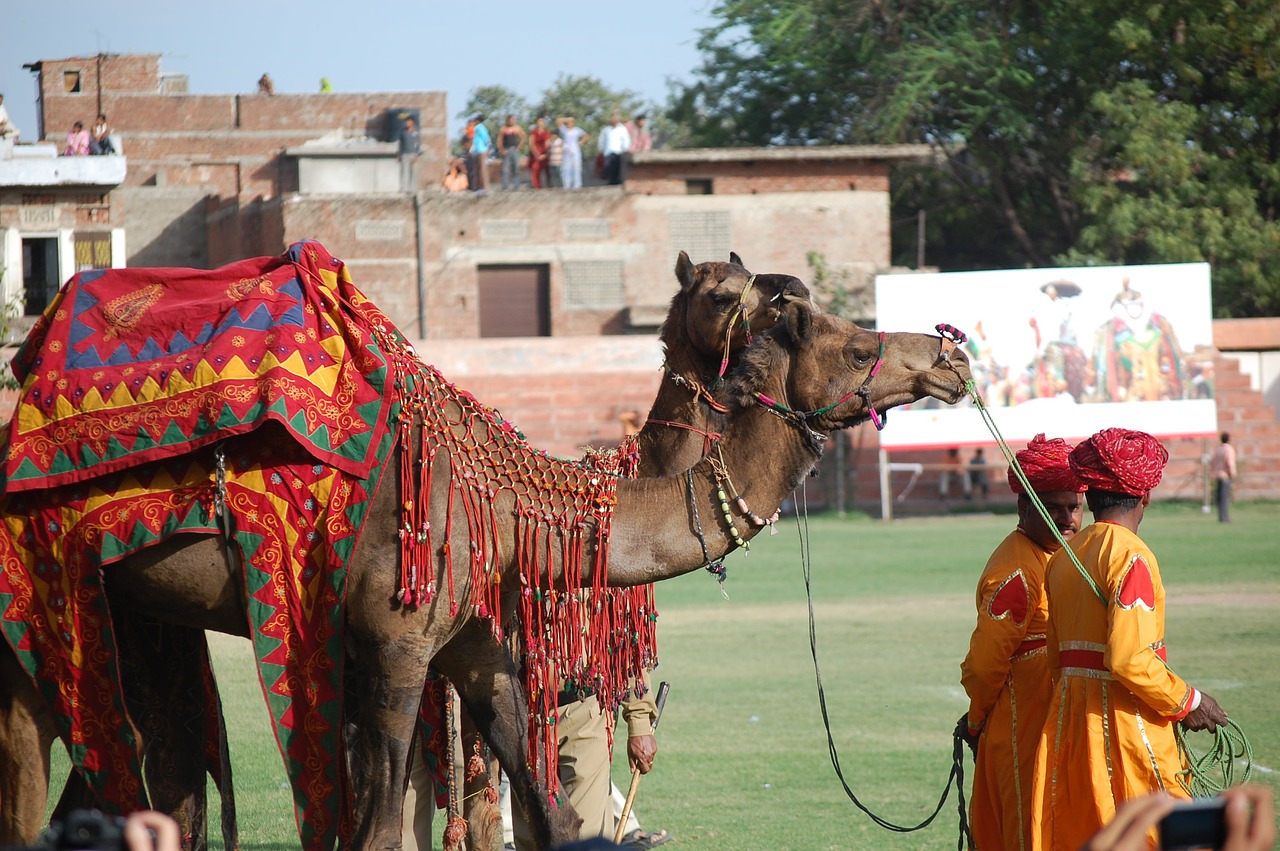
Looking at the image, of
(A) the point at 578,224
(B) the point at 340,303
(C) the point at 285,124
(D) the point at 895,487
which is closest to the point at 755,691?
(B) the point at 340,303

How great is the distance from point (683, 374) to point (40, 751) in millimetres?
2862

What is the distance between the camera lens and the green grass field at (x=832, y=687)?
8273mm

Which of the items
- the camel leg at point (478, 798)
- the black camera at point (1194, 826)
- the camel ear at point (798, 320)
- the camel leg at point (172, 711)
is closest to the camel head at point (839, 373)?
the camel ear at point (798, 320)

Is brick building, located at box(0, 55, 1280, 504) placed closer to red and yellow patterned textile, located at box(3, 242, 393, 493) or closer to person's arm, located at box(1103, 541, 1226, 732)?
red and yellow patterned textile, located at box(3, 242, 393, 493)

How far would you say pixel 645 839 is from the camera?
24.8 feet

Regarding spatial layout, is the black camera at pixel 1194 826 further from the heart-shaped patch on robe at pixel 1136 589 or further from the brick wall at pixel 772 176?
the brick wall at pixel 772 176

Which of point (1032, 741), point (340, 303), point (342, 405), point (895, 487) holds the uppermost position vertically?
point (340, 303)

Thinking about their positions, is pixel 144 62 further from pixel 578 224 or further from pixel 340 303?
pixel 340 303

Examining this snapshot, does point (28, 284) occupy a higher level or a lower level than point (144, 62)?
lower

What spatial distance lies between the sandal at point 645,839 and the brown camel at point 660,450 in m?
1.30

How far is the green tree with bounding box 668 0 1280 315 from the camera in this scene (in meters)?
37.7

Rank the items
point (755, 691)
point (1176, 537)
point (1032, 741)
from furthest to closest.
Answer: point (1176, 537), point (755, 691), point (1032, 741)

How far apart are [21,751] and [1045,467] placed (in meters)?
4.05

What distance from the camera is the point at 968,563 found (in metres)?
22.0
